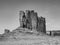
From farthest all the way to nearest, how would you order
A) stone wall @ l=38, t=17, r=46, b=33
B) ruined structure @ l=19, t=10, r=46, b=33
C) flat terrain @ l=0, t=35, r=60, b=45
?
1. stone wall @ l=38, t=17, r=46, b=33
2. ruined structure @ l=19, t=10, r=46, b=33
3. flat terrain @ l=0, t=35, r=60, b=45

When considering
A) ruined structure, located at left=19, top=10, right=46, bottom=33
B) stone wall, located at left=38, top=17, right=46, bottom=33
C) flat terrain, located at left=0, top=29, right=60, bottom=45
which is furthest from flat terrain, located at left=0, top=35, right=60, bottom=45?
stone wall, located at left=38, top=17, right=46, bottom=33

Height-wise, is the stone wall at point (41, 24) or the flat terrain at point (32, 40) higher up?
the stone wall at point (41, 24)

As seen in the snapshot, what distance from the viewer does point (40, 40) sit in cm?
5638

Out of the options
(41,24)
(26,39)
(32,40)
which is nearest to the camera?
(32,40)

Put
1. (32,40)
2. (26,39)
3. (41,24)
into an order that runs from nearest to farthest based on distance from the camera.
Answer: (32,40)
(26,39)
(41,24)

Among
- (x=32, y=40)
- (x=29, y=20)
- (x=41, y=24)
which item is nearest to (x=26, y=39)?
(x=32, y=40)

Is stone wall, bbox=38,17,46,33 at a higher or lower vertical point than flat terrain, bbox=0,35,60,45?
higher

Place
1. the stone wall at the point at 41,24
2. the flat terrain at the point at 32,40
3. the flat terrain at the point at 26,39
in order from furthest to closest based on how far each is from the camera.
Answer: the stone wall at the point at 41,24
the flat terrain at the point at 26,39
the flat terrain at the point at 32,40

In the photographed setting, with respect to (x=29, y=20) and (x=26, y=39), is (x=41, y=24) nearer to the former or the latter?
(x=29, y=20)

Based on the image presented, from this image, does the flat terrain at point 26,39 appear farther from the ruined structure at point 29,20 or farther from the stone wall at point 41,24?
the stone wall at point 41,24

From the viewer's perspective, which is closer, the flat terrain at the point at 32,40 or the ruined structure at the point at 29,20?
the flat terrain at the point at 32,40

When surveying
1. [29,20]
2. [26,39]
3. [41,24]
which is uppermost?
[29,20]

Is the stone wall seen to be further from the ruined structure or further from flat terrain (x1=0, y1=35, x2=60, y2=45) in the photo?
flat terrain (x1=0, y1=35, x2=60, y2=45)

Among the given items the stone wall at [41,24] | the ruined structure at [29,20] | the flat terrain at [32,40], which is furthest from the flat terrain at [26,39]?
the stone wall at [41,24]
